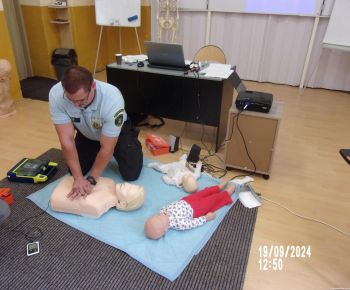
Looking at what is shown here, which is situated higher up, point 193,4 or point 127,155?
point 193,4

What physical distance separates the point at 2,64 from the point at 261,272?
2954mm

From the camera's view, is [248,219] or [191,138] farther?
[191,138]

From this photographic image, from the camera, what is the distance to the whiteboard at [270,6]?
12.5 feet

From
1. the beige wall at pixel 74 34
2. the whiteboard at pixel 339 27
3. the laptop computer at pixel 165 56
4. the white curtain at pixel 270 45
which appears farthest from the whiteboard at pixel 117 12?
the whiteboard at pixel 339 27

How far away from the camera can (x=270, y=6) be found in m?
3.97

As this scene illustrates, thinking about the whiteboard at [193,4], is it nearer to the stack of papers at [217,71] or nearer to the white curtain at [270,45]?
the white curtain at [270,45]

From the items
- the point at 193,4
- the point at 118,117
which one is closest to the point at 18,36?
the point at 193,4

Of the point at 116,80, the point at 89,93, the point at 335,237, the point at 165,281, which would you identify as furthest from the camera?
the point at 116,80

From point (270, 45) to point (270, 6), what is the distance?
510 mm

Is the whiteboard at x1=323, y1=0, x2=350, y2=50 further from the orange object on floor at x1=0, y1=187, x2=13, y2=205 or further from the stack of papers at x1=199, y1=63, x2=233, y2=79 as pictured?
the orange object on floor at x1=0, y1=187, x2=13, y2=205

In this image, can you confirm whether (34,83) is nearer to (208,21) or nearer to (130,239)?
(208,21)

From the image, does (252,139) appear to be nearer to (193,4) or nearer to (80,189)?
(80,189)

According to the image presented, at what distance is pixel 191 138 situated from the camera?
281cm

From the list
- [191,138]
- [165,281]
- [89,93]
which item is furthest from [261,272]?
[191,138]
